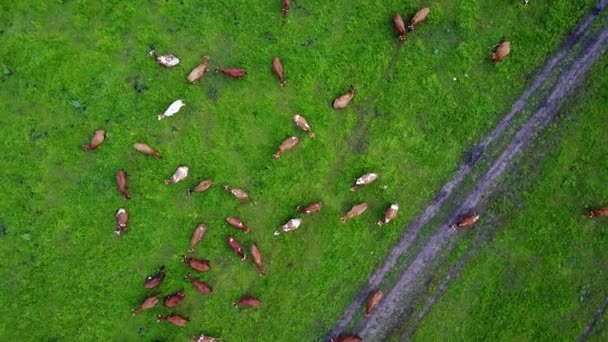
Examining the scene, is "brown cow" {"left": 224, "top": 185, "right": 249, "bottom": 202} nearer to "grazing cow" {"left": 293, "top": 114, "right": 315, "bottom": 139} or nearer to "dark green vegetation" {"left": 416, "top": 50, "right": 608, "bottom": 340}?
"grazing cow" {"left": 293, "top": 114, "right": 315, "bottom": 139}

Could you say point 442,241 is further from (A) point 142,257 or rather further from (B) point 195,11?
(B) point 195,11

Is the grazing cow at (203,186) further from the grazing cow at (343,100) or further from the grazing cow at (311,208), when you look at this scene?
the grazing cow at (343,100)

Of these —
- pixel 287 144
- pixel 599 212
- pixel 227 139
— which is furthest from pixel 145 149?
pixel 599 212

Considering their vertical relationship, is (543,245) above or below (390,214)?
below

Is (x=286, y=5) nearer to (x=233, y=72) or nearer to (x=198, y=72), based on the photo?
(x=233, y=72)

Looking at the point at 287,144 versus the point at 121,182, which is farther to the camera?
the point at 287,144

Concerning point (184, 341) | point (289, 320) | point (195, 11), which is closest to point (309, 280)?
point (289, 320)

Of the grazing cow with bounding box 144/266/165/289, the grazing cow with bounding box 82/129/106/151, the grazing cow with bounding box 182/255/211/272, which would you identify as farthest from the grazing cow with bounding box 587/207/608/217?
the grazing cow with bounding box 82/129/106/151
